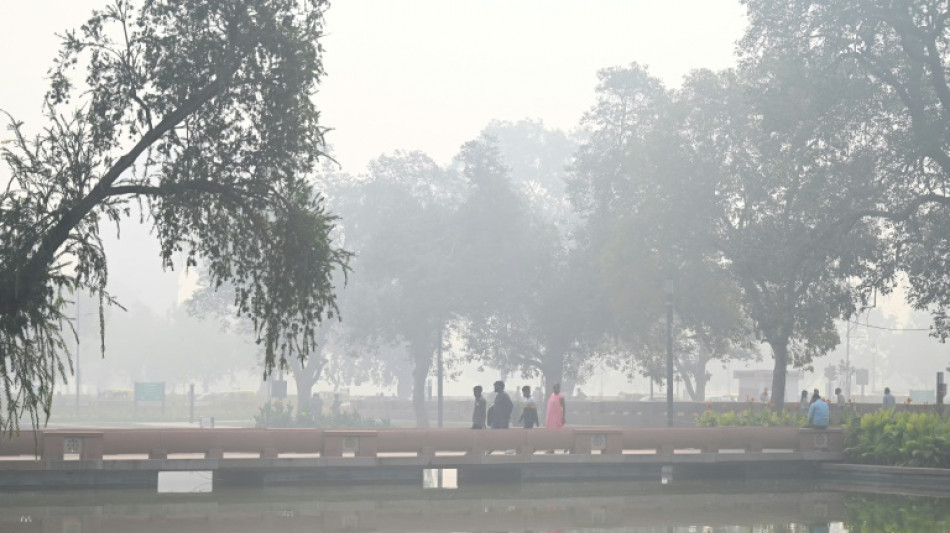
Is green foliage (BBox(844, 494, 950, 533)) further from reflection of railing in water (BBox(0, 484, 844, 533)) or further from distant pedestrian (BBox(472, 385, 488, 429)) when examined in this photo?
distant pedestrian (BBox(472, 385, 488, 429))

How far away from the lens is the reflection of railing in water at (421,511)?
2248 centimetres

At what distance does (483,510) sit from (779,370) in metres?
28.8

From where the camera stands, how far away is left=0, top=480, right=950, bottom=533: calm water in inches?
875

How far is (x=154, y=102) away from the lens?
22828 mm

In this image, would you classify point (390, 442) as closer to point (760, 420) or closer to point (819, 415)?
point (819, 415)

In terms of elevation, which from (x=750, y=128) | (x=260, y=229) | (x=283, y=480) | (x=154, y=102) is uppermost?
(x=750, y=128)

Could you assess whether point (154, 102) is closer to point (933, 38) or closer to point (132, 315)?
point (933, 38)

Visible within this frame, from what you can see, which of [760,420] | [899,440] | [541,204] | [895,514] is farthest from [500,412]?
[541,204]

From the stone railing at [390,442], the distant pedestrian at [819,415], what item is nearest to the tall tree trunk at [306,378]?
the stone railing at [390,442]

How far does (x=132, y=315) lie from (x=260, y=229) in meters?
170

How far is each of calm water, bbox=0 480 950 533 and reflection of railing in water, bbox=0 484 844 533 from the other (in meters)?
0.02

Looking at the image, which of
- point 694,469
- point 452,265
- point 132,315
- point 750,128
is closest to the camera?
point 694,469

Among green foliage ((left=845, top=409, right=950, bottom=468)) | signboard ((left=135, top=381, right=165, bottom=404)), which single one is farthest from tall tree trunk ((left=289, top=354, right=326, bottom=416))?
green foliage ((left=845, top=409, right=950, bottom=468))

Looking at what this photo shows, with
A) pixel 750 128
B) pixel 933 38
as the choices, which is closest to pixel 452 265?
pixel 750 128
